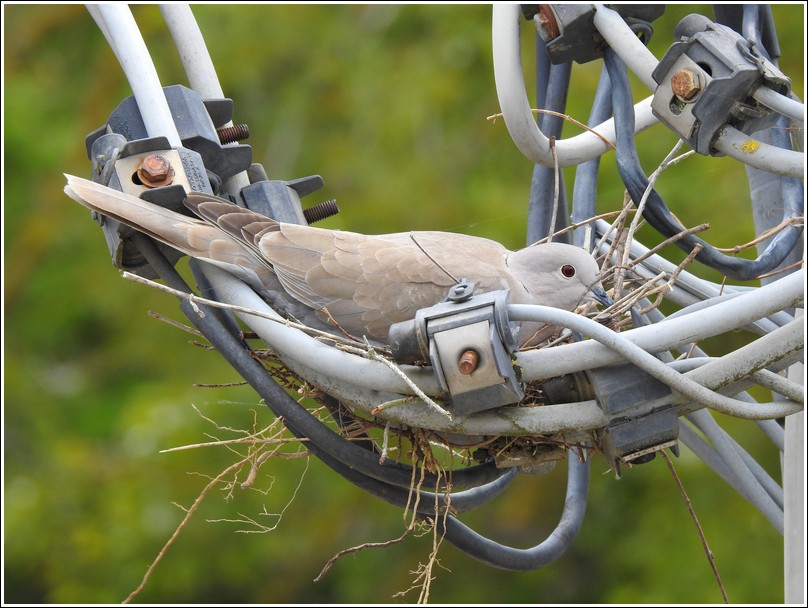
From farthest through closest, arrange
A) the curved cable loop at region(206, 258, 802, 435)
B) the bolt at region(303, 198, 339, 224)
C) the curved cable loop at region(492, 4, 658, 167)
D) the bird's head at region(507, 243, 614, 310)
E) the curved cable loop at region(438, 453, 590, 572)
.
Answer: the bird's head at region(507, 243, 614, 310) < the bolt at region(303, 198, 339, 224) < the curved cable loop at region(438, 453, 590, 572) < the curved cable loop at region(492, 4, 658, 167) < the curved cable loop at region(206, 258, 802, 435)

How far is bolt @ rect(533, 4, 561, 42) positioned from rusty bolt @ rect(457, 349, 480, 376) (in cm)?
74

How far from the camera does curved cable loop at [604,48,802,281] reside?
7.64 feet

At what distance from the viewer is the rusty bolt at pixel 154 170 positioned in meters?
2.33

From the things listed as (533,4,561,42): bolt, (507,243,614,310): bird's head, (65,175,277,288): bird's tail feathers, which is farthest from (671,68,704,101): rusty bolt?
(65,175,277,288): bird's tail feathers

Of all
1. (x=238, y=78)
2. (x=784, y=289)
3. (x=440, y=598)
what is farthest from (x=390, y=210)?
(x=784, y=289)

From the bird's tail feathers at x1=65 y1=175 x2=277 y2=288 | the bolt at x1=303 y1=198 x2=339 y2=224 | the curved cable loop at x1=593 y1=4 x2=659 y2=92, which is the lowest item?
the bolt at x1=303 y1=198 x2=339 y2=224

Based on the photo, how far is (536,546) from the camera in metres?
2.57

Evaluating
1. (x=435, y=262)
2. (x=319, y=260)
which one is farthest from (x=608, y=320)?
(x=319, y=260)

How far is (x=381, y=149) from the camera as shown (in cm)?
697

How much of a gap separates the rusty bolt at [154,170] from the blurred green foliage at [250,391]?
321 centimetres

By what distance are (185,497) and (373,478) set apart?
Answer: 408 cm

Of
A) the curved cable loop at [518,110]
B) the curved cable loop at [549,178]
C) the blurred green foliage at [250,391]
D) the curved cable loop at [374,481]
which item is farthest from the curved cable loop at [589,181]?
the blurred green foliage at [250,391]

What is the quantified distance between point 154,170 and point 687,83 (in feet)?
3.42

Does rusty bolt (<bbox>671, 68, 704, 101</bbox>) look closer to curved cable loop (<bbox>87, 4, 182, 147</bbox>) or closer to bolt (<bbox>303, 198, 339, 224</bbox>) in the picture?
bolt (<bbox>303, 198, 339, 224</bbox>)
